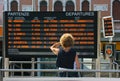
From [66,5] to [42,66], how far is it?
2701 cm

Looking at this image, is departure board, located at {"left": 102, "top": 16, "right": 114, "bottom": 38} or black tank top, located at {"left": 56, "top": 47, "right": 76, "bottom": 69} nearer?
black tank top, located at {"left": 56, "top": 47, "right": 76, "bottom": 69}

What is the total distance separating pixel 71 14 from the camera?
40.9 ft

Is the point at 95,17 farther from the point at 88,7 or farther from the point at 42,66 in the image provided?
the point at 88,7

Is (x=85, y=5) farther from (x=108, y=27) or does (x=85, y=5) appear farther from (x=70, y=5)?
(x=108, y=27)

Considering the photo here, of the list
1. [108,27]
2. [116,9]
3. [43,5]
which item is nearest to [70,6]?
[43,5]

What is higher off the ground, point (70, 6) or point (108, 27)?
point (70, 6)

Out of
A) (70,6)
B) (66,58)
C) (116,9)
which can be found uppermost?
(70,6)

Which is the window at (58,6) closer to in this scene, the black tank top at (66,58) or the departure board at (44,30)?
the departure board at (44,30)

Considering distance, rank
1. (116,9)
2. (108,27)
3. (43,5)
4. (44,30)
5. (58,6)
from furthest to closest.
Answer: (58,6)
(43,5)
(116,9)
(108,27)
(44,30)

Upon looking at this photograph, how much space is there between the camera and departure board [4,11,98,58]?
12.3 metres

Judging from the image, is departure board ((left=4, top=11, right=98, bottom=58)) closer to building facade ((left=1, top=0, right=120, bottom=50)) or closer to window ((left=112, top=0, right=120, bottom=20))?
building facade ((left=1, top=0, right=120, bottom=50))

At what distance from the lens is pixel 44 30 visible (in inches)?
495

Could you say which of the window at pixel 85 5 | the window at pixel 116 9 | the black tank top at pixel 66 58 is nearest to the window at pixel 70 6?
the window at pixel 85 5

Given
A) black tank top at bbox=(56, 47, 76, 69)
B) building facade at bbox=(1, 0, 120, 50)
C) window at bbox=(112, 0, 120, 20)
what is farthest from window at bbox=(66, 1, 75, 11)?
black tank top at bbox=(56, 47, 76, 69)
